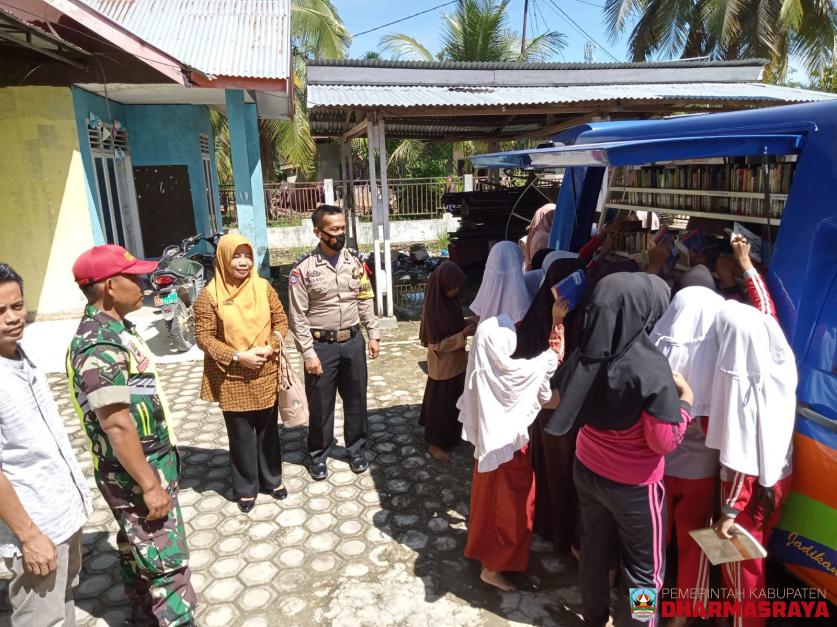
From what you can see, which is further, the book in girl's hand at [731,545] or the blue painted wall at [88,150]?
the blue painted wall at [88,150]

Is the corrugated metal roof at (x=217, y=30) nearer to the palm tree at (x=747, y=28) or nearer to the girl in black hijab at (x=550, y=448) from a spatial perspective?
the girl in black hijab at (x=550, y=448)

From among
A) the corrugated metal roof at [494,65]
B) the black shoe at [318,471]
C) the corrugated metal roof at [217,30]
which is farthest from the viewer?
the corrugated metal roof at [494,65]

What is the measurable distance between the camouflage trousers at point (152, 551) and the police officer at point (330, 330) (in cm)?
130

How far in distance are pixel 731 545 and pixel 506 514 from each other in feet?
3.19

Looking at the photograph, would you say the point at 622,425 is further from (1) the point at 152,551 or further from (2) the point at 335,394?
(2) the point at 335,394

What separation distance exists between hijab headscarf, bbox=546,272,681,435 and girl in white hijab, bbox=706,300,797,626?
0.28 meters

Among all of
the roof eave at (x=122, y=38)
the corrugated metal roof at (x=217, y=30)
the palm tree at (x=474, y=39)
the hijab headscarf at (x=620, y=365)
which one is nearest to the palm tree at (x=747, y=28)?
the palm tree at (x=474, y=39)

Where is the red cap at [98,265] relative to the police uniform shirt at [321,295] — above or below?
above

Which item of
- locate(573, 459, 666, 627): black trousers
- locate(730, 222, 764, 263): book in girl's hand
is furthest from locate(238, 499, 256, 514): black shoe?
locate(730, 222, 764, 263): book in girl's hand

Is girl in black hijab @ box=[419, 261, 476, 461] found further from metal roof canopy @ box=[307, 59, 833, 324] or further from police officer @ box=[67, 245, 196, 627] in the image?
metal roof canopy @ box=[307, 59, 833, 324]

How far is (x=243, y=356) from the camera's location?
3078 mm

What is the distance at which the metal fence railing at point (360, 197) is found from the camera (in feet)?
46.4

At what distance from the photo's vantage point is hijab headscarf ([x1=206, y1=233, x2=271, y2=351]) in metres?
3.05

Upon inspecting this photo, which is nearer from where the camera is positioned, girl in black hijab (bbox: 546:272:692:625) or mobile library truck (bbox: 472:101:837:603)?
girl in black hijab (bbox: 546:272:692:625)
